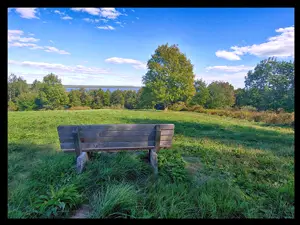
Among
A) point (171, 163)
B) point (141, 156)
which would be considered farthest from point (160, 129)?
point (141, 156)

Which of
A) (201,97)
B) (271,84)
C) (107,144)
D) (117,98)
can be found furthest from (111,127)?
(117,98)

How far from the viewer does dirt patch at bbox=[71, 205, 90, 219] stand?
1811 millimetres

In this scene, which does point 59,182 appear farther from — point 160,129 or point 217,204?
point 217,204

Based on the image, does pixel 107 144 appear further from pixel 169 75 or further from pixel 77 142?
pixel 169 75

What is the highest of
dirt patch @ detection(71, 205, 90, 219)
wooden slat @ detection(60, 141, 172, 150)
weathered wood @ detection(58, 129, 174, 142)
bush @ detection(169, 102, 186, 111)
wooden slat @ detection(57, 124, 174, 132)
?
bush @ detection(169, 102, 186, 111)

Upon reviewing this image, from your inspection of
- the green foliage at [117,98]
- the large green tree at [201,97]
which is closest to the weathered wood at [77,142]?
the large green tree at [201,97]

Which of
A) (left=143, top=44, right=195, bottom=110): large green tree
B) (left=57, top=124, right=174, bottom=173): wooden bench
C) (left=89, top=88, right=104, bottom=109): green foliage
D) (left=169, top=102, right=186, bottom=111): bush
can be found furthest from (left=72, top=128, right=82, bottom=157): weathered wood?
(left=89, top=88, right=104, bottom=109): green foliage

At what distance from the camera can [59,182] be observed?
2.36m

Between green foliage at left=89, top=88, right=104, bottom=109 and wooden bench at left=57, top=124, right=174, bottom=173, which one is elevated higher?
green foliage at left=89, top=88, right=104, bottom=109

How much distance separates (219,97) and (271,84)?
8178 mm

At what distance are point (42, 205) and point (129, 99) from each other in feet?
143

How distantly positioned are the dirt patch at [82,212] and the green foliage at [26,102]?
4306 cm

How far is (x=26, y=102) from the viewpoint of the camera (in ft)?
117

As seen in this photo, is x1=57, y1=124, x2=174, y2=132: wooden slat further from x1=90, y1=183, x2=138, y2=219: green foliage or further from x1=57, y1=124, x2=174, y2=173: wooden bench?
x1=90, y1=183, x2=138, y2=219: green foliage
